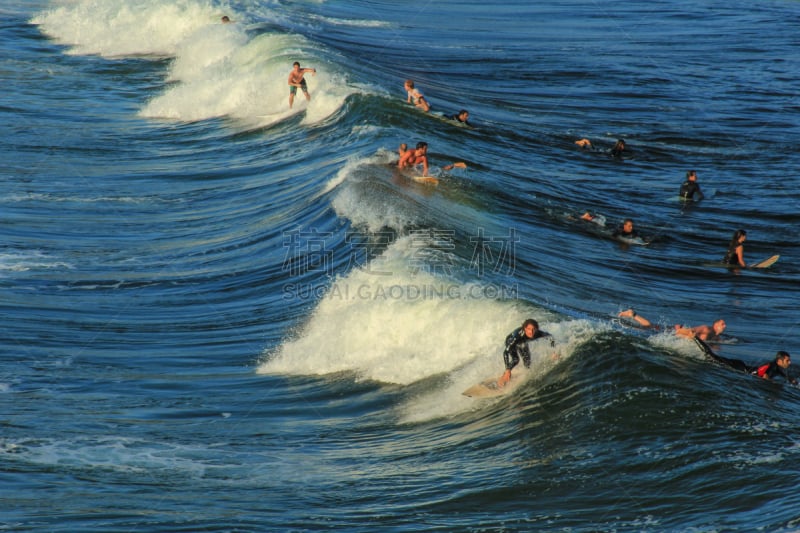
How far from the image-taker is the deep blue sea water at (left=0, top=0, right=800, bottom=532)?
912 centimetres

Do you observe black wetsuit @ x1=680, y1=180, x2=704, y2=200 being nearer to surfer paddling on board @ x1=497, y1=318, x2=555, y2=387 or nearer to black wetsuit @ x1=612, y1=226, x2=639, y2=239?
black wetsuit @ x1=612, y1=226, x2=639, y2=239

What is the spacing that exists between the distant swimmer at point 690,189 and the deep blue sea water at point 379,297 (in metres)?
0.61

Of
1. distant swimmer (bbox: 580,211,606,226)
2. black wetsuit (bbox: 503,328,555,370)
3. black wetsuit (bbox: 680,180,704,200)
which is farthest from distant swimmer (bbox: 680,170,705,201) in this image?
black wetsuit (bbox: 503,328,555,370)

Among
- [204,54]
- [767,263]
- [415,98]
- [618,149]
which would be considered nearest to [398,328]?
[767,263]

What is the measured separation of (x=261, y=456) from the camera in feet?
33.9

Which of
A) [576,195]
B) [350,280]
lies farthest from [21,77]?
[350,280]

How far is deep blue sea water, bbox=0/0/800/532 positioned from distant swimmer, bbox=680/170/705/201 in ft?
2.00

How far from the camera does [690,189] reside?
70.9ft

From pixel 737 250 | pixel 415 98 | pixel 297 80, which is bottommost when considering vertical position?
pixel 737 250

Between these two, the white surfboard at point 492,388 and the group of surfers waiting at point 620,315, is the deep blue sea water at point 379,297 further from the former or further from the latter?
the group of surfers waiting at point 620,315

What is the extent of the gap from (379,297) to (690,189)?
10603 millimetres

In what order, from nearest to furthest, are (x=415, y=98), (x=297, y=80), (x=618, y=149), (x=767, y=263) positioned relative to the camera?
(x=767, y=263), (x=618, y=149), (x=415, y=98), (x=297, y=80)

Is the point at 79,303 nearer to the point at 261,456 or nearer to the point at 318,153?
the point at 261,456

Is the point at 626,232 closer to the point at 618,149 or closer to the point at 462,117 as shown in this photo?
the point at 618,149
